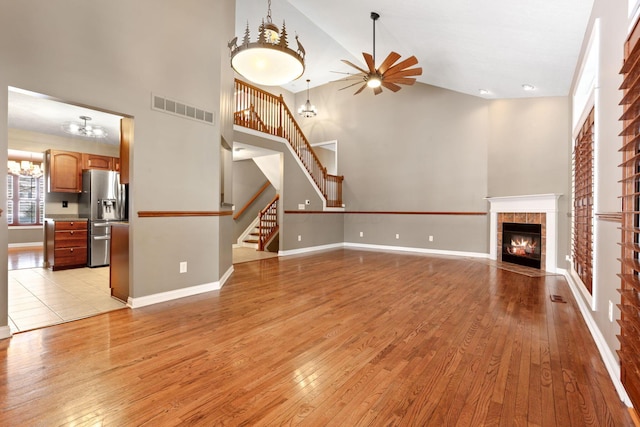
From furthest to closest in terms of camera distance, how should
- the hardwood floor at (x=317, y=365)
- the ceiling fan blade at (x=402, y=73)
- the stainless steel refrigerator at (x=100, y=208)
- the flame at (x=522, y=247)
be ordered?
the flame at (x=522, y=247), the stainless steel refrigerator at (x=100, y=208), the ceiling fan blade at (x=402, y=73), the hardwood floor at (x=317, y=365)

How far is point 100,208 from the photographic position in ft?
19.0

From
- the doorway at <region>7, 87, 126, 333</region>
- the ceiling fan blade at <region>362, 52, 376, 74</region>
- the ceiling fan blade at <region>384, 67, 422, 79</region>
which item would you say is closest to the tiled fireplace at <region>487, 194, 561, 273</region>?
the ceiling fan blade at <region>384, 67, 422, 79</region>

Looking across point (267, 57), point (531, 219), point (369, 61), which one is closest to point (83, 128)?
point (267, 57)

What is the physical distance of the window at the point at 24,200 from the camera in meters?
8.09

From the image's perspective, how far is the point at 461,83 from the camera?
618 cm

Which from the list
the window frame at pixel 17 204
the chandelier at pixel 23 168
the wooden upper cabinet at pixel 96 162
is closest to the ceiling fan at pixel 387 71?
the wooden upper cabinet at pixel 96 162

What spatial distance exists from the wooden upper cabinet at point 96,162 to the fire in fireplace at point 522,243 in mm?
8518

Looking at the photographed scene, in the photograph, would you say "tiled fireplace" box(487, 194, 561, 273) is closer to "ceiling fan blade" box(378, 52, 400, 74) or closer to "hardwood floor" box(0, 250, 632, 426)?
"hardwood floor" box(0, 250, 632, 426)

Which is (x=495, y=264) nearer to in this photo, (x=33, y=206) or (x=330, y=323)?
(x=330, y=323)

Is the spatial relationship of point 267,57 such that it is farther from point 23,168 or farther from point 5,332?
point 23,168

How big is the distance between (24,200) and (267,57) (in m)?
9.30

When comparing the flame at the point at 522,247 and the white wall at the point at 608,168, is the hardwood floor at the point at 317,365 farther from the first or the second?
the flame at the point at 522,247

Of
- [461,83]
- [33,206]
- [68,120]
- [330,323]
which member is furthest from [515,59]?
[33,206]

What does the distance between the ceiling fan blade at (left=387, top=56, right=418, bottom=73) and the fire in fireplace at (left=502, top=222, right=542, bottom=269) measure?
12.5 ft
